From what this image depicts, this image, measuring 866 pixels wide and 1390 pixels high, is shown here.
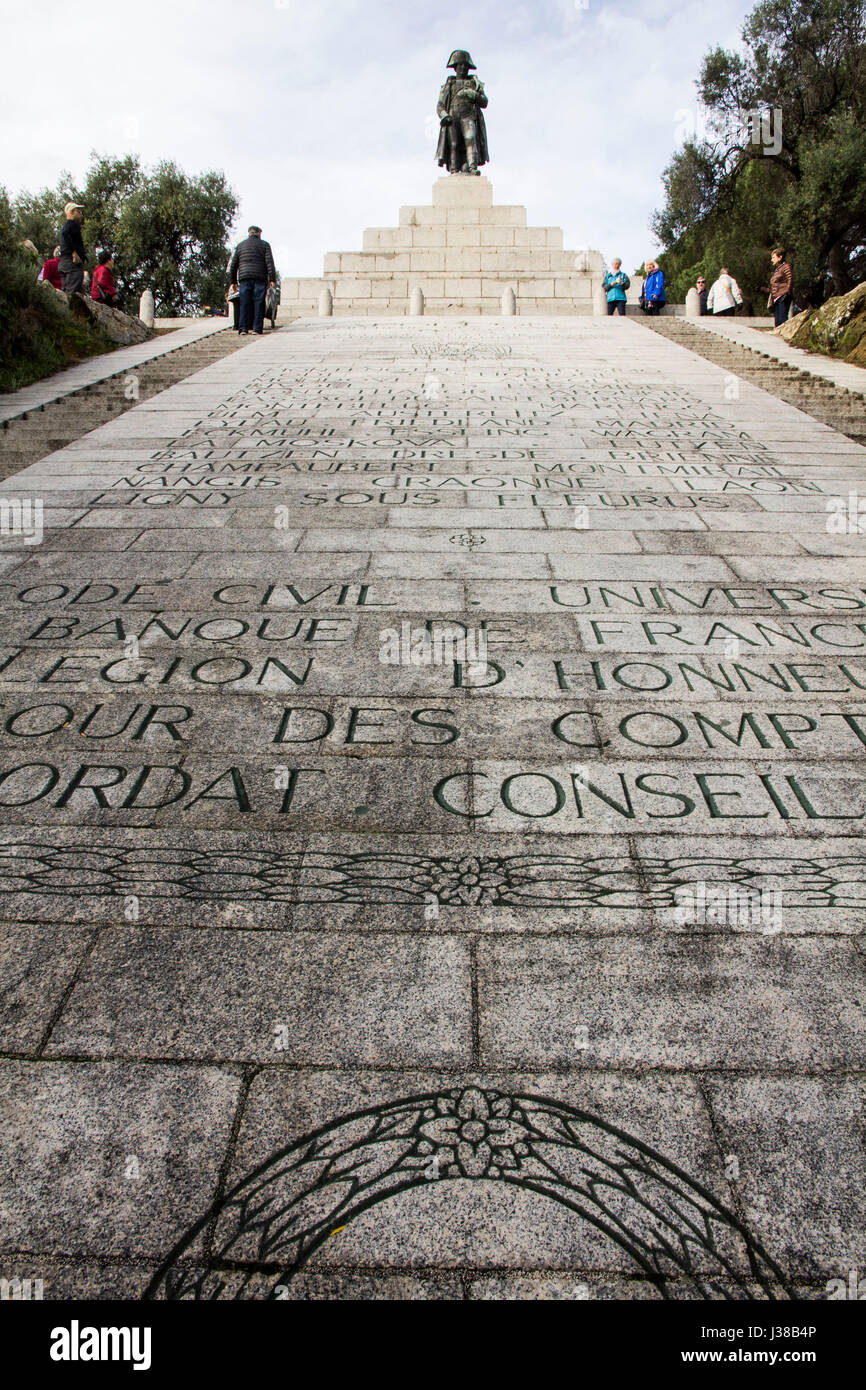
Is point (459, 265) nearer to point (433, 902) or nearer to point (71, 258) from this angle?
point (71, 258)

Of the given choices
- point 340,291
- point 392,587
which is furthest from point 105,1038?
point 340,291

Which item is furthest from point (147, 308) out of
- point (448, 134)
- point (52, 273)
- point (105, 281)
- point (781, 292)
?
point (448, 134)

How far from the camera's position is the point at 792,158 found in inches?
1124

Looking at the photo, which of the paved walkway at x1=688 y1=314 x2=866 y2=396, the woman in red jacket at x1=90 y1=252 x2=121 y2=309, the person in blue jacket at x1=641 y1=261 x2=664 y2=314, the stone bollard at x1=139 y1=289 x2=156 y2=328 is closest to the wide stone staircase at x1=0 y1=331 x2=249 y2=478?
the woman in red jacket at x1=90 y1=252 x2=121 y2=309

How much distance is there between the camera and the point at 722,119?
100 ft

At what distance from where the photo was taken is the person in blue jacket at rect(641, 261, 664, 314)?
72.4 feet

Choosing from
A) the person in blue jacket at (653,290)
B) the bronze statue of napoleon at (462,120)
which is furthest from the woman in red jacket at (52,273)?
the bronze statue of napoleon at (462,120)

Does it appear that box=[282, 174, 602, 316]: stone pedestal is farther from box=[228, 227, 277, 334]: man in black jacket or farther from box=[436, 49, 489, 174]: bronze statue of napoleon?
box=[228, 227, 277, 334]: man in black jacket

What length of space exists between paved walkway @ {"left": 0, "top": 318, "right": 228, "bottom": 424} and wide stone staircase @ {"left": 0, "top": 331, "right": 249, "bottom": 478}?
156mm

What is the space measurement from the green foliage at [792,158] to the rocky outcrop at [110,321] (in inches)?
706

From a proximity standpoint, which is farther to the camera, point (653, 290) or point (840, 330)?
point (653, 290)

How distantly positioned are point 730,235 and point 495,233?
308 inches

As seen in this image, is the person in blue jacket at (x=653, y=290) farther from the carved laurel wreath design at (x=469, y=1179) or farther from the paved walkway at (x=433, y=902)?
the carved laurel wreath design at (x=469, y=1179)

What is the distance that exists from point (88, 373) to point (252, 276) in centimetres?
465
